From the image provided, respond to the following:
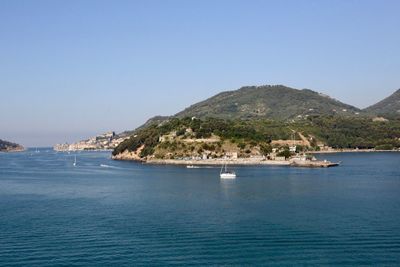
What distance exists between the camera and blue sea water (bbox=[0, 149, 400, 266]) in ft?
64.6

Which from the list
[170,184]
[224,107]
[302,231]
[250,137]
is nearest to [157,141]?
[250,137]

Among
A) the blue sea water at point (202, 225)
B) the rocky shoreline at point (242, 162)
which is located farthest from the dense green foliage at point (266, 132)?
the blue sea water at point (202, 225)

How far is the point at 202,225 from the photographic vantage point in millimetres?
25484

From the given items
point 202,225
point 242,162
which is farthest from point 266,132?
point 202,225

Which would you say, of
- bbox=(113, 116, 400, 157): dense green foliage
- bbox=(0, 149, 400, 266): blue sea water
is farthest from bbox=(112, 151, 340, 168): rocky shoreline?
bbox=(0, 149, 400, 266): blue sea water

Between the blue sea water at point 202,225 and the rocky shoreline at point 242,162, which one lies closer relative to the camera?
the blue sea water at point 202,225

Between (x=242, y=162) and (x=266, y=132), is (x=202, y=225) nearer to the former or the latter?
(x=242, y=162)

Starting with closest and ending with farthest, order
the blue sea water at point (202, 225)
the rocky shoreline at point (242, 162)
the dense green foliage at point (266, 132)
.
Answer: the blue sea water at point (202, 225), the rocky shoreline at point (242, 162), the dense green foliage at point (266, 132)

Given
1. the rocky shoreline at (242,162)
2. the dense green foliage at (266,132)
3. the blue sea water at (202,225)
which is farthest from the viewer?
the dense green foliage at (266,132)

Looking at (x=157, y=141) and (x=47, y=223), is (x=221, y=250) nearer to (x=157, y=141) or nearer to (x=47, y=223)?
(x=47, y=223)

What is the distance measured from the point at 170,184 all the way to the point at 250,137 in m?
43.8

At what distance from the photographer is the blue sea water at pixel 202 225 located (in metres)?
19.7

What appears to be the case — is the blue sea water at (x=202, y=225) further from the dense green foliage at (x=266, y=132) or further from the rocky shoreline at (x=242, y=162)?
the dense green foliage at (x=266, y=132)

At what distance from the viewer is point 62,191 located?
4169cm
